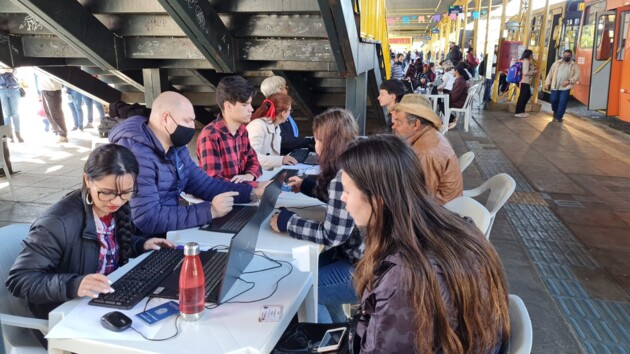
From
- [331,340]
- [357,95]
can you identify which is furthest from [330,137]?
[357,95]

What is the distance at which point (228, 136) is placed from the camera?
11.4 ft

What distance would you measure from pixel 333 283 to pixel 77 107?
8318mm

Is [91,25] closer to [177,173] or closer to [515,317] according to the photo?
[177,173]

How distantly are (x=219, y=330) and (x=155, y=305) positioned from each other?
28cm

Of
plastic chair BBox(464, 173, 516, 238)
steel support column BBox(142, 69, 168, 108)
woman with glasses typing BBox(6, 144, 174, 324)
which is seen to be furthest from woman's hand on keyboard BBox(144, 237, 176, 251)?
steel support column BBox(142, 69, 168, 108)

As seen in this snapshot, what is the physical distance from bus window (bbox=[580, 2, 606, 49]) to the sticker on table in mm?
11708

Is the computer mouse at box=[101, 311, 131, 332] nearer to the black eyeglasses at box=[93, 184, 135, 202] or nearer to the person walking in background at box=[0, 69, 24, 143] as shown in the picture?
the black eyeglasses at box=[93, 184, 135, 202]

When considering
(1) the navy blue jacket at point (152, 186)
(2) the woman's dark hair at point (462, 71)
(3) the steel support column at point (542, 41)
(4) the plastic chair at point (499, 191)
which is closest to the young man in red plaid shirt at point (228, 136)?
(1) the navy blue jacket at point (152, 186)

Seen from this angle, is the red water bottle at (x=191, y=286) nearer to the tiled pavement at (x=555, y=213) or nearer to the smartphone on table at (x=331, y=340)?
the smartphone on table at (x=331, y=340)

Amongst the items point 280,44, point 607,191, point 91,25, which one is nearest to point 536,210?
point 607,191

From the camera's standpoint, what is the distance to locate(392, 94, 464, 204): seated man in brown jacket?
3.21 metres

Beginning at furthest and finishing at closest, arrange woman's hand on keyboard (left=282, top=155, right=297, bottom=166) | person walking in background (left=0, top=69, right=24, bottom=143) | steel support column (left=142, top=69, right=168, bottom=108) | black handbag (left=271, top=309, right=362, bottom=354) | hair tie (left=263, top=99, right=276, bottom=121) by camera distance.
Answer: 1. person walking in background (left=0, top=69, right=24, bottom=143)
2. steel support column (left=142, top=69, right=168, bottom=108)
3. hair tie (left=263, top=99, right=276, bottom=121)
4. woman's hand on keyboard (left=282, top=155, right=297, bottom=166)
5. black handbag (left=271, top=309, right=362, bottom=354)

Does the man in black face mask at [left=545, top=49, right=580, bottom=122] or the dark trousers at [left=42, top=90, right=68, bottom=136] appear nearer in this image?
the dark trousers at [left=42, top=90, right=68, bottom=136]

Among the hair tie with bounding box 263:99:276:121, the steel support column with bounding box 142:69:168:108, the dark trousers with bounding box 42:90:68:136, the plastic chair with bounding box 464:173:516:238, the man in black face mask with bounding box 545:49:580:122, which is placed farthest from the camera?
the man in black face mask with bounding box 545:49:580:122
